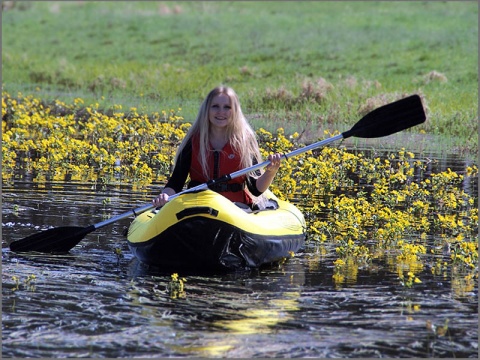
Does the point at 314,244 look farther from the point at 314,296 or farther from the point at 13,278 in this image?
the point at 13,278

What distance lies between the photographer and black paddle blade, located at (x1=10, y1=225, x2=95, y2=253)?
364 inches

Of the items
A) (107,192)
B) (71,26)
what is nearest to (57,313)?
(107,192)

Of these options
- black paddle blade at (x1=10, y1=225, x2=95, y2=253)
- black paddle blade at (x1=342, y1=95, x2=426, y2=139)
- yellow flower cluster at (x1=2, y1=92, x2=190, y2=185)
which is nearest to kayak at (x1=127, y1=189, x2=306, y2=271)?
black paddle blade at (x1=10, y1=225, x2=95, y2=253)

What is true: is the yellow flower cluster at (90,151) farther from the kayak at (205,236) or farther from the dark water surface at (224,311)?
the kayak at (205,236)

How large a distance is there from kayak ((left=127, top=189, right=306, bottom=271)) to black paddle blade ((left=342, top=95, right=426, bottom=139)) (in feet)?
4.77

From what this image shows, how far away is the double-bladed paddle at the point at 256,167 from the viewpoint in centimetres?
922

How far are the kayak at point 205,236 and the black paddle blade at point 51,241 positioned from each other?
0.68 m

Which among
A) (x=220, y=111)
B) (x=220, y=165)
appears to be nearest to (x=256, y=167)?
(x=220, y=165)

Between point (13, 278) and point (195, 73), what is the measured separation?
17210mm

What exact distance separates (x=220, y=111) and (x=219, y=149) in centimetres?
34

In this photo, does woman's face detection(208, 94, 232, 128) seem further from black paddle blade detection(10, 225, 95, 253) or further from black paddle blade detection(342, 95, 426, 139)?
black paddle blade detection(10, 225, 95, 253)

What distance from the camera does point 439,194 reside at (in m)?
12.3

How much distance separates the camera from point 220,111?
9.04 metres

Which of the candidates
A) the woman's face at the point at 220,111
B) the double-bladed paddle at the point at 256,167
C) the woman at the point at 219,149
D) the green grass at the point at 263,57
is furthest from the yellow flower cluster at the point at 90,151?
the woman's face at the point at 220,111
